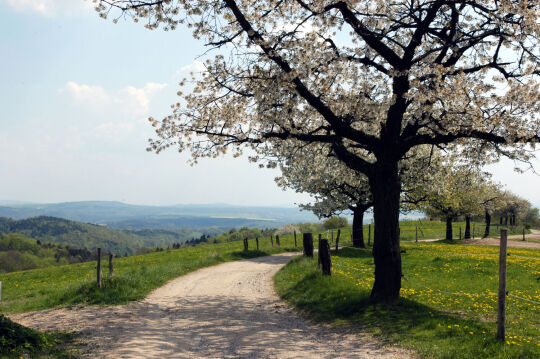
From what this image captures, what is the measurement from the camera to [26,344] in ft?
27.6

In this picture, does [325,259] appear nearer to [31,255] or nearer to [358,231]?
[358,231]

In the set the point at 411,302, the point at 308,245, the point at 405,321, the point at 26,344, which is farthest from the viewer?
the point at 308,245

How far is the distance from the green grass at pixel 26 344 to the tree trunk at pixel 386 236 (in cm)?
963

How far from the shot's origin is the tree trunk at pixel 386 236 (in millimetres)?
13320

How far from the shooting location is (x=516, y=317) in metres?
12.9

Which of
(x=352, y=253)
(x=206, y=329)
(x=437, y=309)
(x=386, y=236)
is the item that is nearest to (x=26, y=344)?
(x=206, y=329)

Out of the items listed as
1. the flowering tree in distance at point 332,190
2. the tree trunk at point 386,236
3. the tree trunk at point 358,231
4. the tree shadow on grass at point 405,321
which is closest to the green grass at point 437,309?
the tree shadow on grass at point 405,321

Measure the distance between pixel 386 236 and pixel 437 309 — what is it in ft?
9.93

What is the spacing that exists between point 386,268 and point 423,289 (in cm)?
582

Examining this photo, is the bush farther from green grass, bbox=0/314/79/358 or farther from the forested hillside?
the forested hillside

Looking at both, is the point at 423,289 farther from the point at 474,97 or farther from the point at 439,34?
the point at 439,34

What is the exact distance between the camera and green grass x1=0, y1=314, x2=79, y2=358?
800cm

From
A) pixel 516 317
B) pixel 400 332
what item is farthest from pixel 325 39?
pixel 516 317

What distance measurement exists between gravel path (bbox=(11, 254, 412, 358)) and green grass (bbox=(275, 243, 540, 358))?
869 mm
